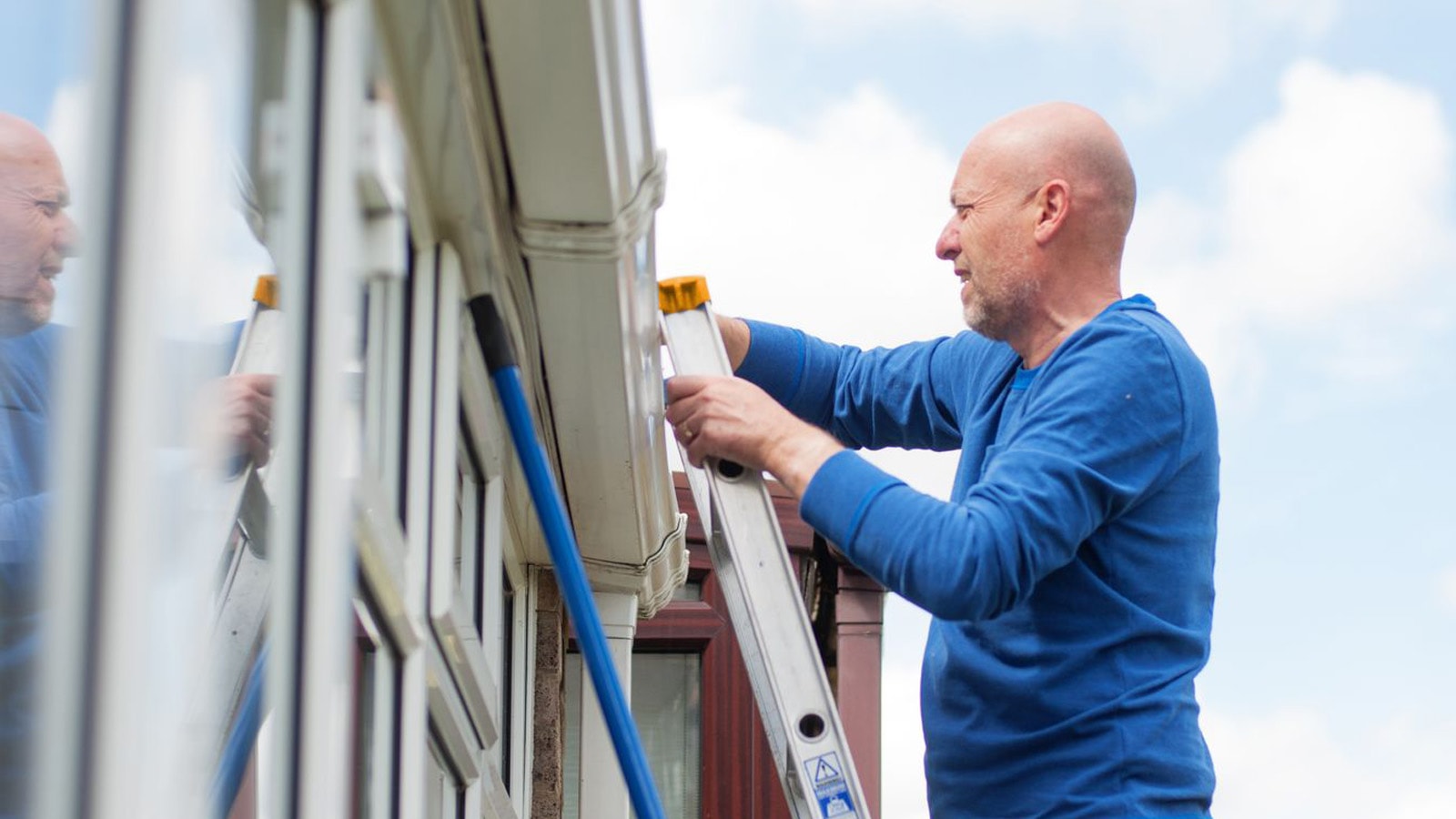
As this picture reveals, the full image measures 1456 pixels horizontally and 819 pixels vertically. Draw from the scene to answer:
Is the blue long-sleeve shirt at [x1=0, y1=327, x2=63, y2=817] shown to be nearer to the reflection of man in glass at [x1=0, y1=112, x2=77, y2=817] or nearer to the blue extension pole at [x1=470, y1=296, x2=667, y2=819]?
the reflection of man in glass at [x1=0, y1=112, x2=77, y2=817]

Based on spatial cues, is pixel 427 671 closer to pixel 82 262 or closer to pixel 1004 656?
pixel 1004 656

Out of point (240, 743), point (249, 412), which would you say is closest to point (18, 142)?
point (249, 412)

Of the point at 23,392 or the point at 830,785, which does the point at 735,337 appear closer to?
the point at 830,785

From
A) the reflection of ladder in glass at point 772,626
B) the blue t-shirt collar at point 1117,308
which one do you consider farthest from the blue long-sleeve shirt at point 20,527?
the blue t-shirt collar at point 1117,308

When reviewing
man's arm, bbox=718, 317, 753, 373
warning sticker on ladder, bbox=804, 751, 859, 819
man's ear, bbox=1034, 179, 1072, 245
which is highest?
man's ear, bbox=1034, 179, 1072, 245

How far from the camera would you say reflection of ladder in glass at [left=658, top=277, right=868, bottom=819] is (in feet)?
7.90

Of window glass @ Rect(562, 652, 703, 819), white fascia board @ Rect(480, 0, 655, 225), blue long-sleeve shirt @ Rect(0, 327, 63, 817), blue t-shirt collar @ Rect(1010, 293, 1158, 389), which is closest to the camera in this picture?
blue long-sleeve shirt @ Rect(0, 327, 63, 817)

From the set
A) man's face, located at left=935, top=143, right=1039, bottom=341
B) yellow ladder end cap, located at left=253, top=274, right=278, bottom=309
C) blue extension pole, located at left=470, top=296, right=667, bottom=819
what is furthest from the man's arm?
yellow ladder end cap, located at left=253, top=274, right=278, bottom=309

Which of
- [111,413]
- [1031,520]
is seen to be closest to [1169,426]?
[1031,520]

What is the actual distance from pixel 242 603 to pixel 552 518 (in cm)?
94

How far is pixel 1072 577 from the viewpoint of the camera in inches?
94.9

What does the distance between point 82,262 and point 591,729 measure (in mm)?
3144

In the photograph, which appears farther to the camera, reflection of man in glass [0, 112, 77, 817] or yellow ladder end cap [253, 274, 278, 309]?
yellow ladder end cap [253, 274, 278, 309]

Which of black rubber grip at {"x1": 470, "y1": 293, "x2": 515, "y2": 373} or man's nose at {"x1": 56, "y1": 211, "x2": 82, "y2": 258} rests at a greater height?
black rubber grip at {"x1": 470, "y1": 293, "x2": 515, "y2": 373}
